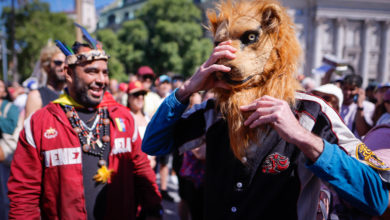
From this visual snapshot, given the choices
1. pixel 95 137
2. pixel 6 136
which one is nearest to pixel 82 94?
pixel 95 137

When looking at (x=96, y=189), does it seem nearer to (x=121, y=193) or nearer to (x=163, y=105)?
(x=121, y=193)

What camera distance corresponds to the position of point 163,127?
5.74 ft

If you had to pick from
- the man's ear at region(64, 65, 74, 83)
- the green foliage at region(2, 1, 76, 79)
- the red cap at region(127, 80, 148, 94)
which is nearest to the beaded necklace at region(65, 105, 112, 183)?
the man's ear at region(64, 65, 74, 83)

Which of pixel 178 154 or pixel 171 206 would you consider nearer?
pixel 178 154

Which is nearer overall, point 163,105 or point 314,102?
point 314,102

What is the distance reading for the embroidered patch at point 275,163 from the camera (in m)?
1.48

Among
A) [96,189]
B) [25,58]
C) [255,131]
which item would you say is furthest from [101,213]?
[25,58]

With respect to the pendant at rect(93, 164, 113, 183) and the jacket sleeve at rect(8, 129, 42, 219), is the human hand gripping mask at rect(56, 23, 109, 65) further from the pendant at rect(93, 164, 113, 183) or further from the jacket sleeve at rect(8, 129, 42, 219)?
the pendant at rect(93, 164, 113, 183)

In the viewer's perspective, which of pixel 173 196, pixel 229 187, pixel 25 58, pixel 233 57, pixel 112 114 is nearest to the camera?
pixel 233 57

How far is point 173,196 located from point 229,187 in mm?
4626

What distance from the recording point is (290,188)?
4.97 ft

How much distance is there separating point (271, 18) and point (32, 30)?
33.3 metres

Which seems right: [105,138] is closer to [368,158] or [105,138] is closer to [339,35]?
[368,158]

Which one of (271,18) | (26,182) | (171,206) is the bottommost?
(171,206)
